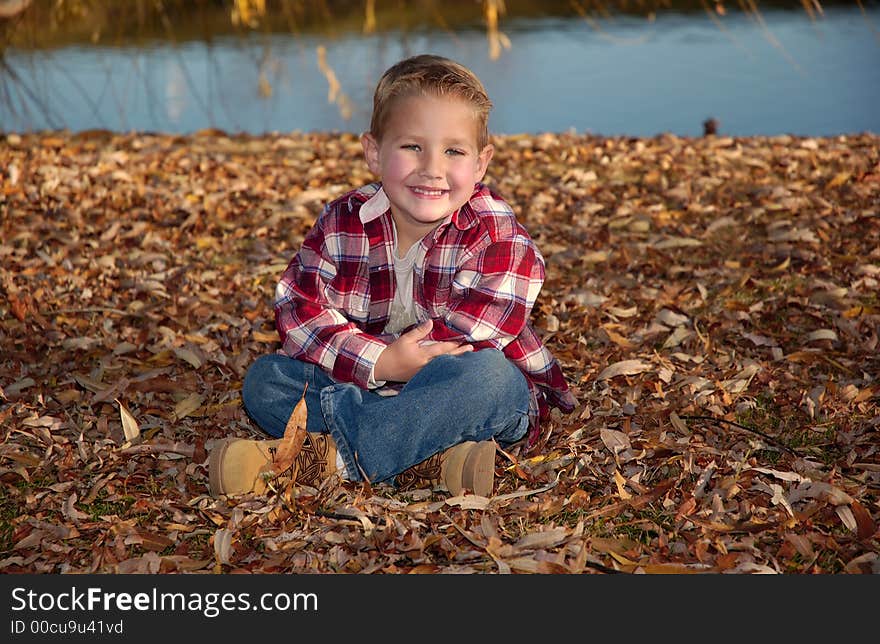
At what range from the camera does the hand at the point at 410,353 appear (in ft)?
10.7

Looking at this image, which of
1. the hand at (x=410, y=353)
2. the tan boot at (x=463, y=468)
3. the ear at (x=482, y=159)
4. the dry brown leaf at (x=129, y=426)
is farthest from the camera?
the dry brown leaf at (x=129, y=426)

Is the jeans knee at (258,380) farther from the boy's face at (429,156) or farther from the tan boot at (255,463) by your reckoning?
the boy's face at (429,156)

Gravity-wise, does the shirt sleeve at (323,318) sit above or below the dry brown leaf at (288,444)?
above

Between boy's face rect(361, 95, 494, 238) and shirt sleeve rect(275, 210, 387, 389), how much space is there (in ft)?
1.20

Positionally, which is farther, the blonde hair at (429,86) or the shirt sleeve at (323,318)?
the shirt sleeve at (323,318)

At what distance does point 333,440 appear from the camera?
330cm

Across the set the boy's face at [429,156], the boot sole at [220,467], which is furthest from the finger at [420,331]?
the boot sole at [220,467]

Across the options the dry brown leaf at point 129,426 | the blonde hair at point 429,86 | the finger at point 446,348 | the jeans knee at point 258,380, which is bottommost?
the dry brown leaf at point 129,426

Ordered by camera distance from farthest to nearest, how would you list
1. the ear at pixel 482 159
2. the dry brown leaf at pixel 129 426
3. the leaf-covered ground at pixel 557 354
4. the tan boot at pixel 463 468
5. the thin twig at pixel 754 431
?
1. the dry brown leaf at pixel 129 426
2. the thin twig at pixel 754 431
3. the ear at pixel 482 159
4. the tan boot at pixel 463 468
5. the leaf-covered ground at pixel 557 354

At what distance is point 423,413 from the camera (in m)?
3.19

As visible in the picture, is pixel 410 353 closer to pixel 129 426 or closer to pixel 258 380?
pixel 258 380

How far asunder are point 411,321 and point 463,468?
64 centimetres

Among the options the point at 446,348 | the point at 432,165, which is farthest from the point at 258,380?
the point at 432,165

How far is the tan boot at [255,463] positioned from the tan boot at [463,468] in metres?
0.31
